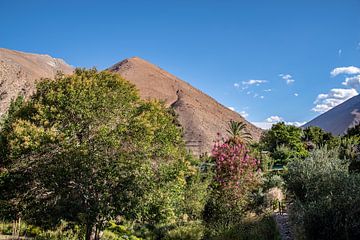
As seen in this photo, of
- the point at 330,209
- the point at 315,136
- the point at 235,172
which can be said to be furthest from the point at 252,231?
the point at 315,136

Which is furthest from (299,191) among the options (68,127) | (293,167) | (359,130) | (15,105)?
(359,130)

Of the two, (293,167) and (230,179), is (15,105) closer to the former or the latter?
(230,179)

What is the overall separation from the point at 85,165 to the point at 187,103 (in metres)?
79.3

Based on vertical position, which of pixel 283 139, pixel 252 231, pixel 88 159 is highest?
pixel 283 139

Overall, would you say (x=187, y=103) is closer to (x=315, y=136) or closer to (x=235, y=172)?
(x=315, y=136)

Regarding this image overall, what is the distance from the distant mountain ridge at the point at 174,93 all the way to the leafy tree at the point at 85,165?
28.8m

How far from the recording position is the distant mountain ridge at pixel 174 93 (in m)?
68.6

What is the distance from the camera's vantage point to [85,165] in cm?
851

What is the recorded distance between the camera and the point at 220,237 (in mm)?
11477

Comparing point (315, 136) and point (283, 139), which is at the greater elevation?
point (315, 136)

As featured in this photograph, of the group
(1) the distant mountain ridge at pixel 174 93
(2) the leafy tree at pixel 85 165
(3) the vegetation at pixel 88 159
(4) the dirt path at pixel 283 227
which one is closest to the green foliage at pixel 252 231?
(4) the dirt path at pixel 283 227

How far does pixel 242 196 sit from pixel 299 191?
2.35 m

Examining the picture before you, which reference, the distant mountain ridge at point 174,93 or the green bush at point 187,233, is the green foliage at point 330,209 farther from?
the distant mountain ridge at point 174,93

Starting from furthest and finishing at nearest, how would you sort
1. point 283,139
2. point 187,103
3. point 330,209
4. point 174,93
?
point 174,93
point 187,103
point 283,139
point 330,209
